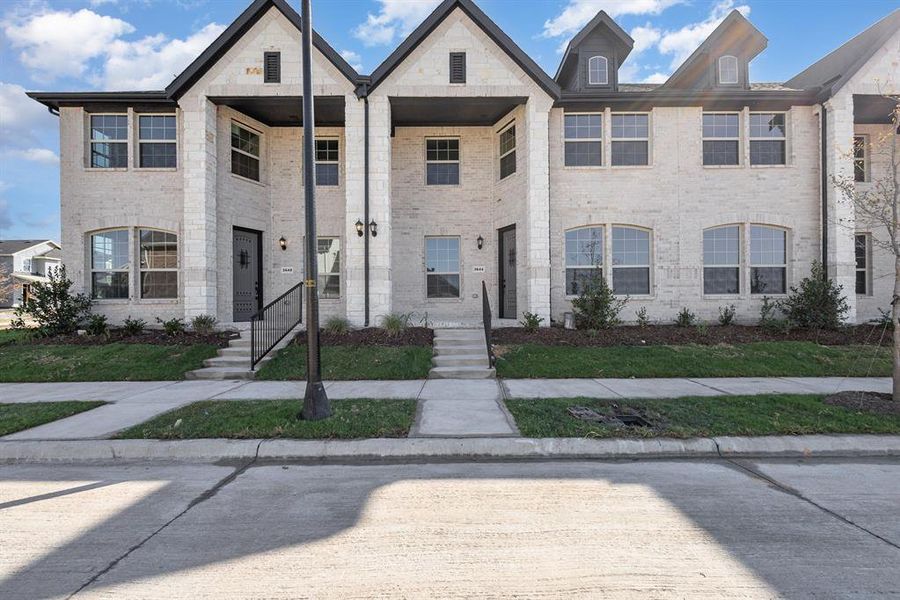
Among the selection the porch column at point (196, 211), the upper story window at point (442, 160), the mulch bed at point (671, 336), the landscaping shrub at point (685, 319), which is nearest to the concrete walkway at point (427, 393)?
the mulch bed at point (671, 336)

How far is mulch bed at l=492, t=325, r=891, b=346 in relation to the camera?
10.5 meters

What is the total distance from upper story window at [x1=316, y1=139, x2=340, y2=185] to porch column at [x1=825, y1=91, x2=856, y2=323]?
14212mm

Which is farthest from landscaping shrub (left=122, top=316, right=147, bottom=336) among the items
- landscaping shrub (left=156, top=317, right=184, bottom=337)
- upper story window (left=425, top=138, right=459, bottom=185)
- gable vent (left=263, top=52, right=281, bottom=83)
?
upper story window (left=425, top=138, right=459, bottom=185)

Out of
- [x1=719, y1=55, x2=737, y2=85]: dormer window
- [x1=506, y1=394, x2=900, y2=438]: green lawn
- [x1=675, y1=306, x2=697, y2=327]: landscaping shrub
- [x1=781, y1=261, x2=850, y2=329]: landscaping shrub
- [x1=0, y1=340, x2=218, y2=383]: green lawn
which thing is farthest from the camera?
[x1=719, y1=55, x2=737, y2=85]: dormer window

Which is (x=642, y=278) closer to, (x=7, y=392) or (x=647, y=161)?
(x=647, y=161)

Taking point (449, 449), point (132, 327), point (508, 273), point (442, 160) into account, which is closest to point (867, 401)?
point (449, 449)

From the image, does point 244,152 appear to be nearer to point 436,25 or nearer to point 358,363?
point 436,25

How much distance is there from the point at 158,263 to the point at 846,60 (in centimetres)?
2130

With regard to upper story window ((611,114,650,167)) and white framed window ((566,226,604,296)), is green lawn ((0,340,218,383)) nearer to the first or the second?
white framed window ((566,226,604,296))

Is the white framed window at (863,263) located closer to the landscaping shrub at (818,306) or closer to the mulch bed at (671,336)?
the mulch bed at (671,336)

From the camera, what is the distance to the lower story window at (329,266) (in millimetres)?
13656

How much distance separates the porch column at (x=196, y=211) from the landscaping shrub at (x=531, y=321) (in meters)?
8.25

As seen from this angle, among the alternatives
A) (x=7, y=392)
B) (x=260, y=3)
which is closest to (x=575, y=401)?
(x=7, y=392)

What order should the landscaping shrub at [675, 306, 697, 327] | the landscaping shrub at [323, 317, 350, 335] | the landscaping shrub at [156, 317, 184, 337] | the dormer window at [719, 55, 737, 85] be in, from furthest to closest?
the dormer window at [719, 55, 737, 85] < the landscaping shrub at [675, 306, 697, 327] < the landscaping shrub at [156, 317, 184, 337] < the landscaping shrub at [323, 317, 350, 335]
